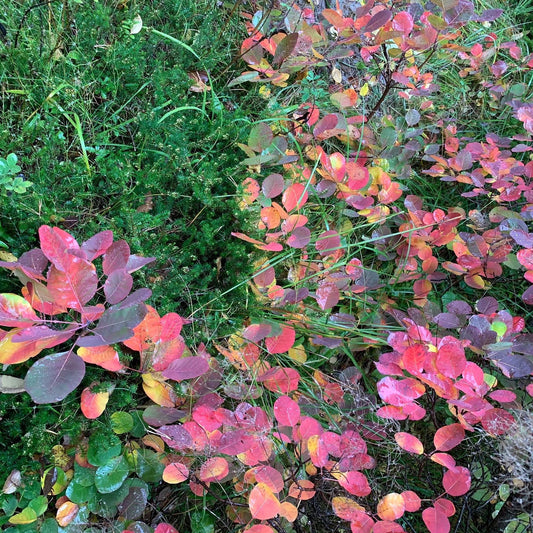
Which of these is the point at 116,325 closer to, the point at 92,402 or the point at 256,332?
the point at 92,402

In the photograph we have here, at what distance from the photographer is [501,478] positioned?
1.11 metres

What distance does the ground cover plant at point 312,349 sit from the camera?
0.96 metres

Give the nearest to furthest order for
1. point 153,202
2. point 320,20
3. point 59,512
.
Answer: point 59,512 → point 153,202 → point 320,20

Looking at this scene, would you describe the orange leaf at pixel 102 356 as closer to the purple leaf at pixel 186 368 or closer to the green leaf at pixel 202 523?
the purple leaf at pixel 186 368

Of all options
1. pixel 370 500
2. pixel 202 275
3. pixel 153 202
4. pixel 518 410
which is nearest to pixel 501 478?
pixel 518 410

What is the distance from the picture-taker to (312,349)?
145 cm

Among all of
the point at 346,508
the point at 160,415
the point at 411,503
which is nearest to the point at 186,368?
the point at 160,415

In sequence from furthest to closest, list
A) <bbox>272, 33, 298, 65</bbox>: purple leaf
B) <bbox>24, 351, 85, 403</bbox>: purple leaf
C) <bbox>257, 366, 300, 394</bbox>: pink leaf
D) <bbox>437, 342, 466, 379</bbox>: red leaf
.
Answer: <bbox>272, 33, 298, 65</bbox>: purple leaf
<bbox>257, 366, 300, 394</bbox>: pink leaf
<bbox>437, 342, 466, 379</bbox>: red leaf
<bbox>24, 351, 85, 403</bbox>: purple leaf

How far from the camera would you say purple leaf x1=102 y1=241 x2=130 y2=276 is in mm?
982

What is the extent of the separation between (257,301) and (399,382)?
0.47 m

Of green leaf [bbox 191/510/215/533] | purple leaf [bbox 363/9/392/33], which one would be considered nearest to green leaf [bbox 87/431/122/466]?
green leaf [bbox 191/510/215/533]

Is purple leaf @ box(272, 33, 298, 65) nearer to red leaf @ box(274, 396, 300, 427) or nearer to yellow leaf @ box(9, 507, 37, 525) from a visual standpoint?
red leaf @ box(274, 396, 300, 427)

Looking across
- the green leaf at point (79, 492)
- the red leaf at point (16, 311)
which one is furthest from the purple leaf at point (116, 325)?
the green leaf at point (79, 492)

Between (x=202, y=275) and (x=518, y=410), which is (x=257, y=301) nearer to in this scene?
(x=202, y=275)
